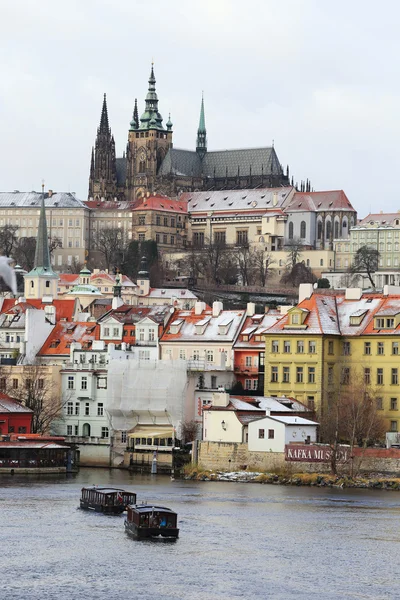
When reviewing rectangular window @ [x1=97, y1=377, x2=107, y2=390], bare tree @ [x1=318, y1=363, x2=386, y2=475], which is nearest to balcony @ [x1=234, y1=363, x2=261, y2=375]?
bare tree @ [x1=318, y1=363, x2=386, y2=475]

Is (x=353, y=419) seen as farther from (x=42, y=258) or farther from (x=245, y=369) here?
(x=42, y=258)

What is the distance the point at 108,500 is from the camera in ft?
221

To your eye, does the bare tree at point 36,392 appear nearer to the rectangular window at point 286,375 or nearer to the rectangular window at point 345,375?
the rectangular window at point 286,375

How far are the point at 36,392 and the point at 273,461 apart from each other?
15.5 metres

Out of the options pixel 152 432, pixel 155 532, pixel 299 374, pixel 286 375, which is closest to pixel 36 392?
pixel 152 432

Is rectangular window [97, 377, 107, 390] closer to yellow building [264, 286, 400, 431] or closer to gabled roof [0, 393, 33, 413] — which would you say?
gabled roof [0, 393, 33, 413]

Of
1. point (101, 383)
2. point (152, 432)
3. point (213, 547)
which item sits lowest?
point (213, 547)

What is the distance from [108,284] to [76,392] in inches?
3540

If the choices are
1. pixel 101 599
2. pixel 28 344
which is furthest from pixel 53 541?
pixel 28 344

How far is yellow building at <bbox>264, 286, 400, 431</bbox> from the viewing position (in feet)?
281

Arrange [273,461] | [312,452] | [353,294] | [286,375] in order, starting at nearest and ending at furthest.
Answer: [312,452]
[273,461]
[286,375]
[353,294]

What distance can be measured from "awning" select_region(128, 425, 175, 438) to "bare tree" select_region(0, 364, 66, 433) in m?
4.04

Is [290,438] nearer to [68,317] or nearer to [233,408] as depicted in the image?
[233,408]

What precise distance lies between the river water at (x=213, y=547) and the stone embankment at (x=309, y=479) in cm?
142
